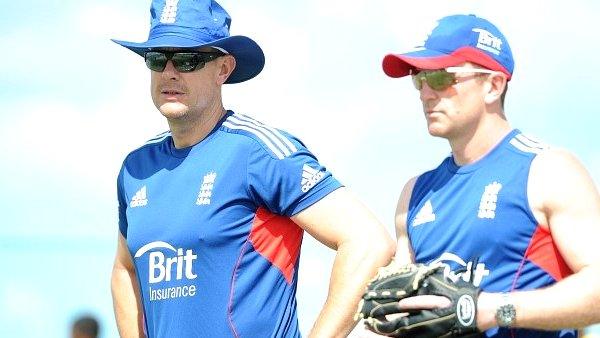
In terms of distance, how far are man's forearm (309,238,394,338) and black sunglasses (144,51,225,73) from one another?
1.28 metres

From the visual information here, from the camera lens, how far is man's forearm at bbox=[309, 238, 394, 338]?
7.63 m

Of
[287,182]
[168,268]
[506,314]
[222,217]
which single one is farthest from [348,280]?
[506,314]

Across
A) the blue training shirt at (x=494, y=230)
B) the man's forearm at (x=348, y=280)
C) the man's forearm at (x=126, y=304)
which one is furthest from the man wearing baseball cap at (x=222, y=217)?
the blue training shirt at (x=494, y=230)

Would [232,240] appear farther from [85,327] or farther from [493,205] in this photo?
[85,327]

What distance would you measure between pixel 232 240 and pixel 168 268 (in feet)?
1.20

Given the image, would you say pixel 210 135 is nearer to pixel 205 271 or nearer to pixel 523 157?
pixel 205 271

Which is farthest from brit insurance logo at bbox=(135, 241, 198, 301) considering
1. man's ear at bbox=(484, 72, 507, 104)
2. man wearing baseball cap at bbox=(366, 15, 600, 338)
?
man's ear at bbox=(484, 72, 507, 104)

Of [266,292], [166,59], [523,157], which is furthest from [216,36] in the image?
[523,157]

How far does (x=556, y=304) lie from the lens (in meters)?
6.24

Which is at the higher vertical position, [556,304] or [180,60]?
[180,60]

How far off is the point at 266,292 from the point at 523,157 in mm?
1746

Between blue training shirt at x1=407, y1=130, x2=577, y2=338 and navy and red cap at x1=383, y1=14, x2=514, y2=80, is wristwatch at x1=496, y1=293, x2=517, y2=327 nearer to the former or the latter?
blue training shirt at x1=407, y1=130, x2=577, y2=338

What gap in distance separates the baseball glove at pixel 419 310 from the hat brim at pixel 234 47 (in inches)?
82.9

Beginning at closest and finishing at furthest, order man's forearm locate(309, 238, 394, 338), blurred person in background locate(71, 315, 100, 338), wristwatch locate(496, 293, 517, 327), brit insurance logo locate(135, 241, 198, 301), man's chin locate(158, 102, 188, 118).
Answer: wristwatch locate(496, 293, 517, 327)
man's forearm locate(309, 238, 394, 338)
brit insurance logo locate(135, 241, 198, 301)
man's chin locate(158, 102, 188, 118)
blurred person in background locate(71, 315, 100, 338)
